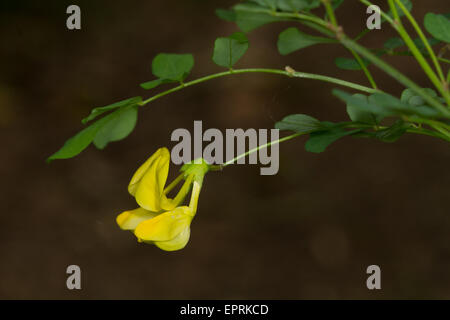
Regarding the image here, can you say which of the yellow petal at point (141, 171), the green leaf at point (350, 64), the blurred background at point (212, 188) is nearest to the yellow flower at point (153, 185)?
the yellow petal at point (141, 171)

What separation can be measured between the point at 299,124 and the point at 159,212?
6.6 inches

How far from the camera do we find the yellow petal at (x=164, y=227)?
51 cm

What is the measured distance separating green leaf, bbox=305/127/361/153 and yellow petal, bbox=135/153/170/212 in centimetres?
15

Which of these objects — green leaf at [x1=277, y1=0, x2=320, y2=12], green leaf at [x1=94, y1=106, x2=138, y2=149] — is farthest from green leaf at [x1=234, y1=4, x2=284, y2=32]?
green leaf at [x1=94, y1=106, x2=138, y2=149]

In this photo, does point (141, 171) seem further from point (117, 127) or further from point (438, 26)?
point (438, 26)

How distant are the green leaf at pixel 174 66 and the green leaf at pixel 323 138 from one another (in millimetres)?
145

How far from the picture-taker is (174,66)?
1.83 feet

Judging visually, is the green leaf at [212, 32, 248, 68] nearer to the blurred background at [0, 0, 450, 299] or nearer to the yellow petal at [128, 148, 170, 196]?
the yellow petal at [128, 148, 170, 196]

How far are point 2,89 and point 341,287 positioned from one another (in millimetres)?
1701

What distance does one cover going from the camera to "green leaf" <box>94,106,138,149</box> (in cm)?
49

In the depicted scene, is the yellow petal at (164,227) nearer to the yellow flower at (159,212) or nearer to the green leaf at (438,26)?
the yellow flower at (159,212)

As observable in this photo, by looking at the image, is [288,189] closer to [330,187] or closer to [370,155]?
[330,187]

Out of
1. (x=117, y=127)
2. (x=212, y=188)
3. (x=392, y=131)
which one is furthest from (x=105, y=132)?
(x=212, y=188)

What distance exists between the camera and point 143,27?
267 cm
